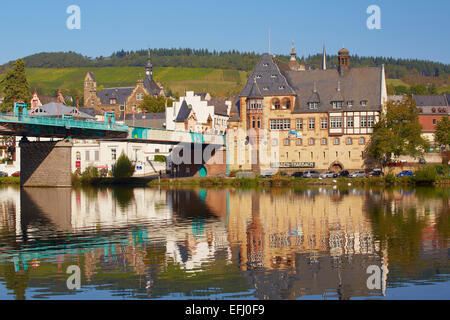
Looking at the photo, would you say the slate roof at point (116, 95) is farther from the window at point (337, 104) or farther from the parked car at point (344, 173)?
the parked car at point (344, 173)

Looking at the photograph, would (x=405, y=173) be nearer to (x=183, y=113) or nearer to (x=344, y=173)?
(x=344, y=173)

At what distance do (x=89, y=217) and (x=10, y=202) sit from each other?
20.0 metres

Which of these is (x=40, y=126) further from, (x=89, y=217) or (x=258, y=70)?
(x=258, y=70)

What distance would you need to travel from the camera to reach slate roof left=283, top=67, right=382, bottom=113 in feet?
362

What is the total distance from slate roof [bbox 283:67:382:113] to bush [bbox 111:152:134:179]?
1189 inches

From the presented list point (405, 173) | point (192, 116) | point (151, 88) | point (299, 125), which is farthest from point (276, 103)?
point (151, 88)

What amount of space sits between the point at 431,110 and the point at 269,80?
169ft

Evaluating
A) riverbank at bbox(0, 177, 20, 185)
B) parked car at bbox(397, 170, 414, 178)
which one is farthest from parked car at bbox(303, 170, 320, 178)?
riverbank at bbox(0, 177, 20, 185)

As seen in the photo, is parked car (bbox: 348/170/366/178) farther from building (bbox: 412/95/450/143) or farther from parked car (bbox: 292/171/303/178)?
building (bbox: 412/95/450/143)

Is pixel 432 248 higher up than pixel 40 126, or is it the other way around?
pixel 40 126

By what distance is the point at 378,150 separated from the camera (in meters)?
102

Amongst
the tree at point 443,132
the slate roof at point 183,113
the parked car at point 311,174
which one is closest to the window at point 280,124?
the parked car at point 311,174
